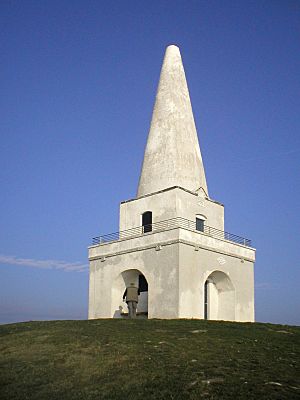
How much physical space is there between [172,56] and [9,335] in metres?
19.9

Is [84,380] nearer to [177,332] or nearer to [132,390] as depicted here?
[132,390]

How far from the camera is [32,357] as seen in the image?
17.4m

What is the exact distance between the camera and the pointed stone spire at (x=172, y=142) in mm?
30516

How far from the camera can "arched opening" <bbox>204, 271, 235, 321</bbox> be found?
98.5ft

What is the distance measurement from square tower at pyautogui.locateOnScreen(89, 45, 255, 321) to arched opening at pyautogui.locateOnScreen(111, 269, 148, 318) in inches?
2.2

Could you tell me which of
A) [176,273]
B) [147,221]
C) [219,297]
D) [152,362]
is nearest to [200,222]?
[147,221]

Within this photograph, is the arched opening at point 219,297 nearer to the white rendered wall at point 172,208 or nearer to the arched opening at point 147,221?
the white rendered wall at point 172,208

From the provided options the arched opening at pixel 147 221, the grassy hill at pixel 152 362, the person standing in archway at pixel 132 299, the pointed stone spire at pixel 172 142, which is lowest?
the grassy hill at pixel 152 362

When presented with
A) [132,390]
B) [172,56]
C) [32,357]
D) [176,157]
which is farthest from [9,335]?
[172,56]

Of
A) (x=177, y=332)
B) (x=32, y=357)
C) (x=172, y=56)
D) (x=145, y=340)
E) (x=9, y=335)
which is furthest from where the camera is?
(x=172, y=56)

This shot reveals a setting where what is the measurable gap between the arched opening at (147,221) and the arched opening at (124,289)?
243cm

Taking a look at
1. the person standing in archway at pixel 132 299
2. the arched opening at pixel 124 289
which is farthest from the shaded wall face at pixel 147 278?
the person standing in archway at pixel 132 299

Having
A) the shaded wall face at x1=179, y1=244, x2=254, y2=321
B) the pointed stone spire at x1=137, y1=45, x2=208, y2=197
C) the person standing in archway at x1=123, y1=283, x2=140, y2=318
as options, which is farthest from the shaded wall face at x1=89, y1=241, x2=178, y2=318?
the pointed stone spire at x1=137, y1=45, x2=208, y2=197

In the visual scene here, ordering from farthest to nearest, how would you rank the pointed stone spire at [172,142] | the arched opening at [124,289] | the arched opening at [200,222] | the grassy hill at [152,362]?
the pointed stone spire at [172,142]
the arched opening at [200,222]
the arched opening at [124,289]
the grassy hill at [152,362]
